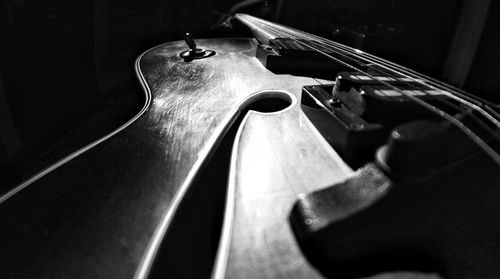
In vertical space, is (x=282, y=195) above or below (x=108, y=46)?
above

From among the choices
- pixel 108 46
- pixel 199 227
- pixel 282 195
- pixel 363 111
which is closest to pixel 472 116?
pixel 363 111

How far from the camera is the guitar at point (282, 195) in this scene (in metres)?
0.35

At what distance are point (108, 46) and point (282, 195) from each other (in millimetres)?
2195

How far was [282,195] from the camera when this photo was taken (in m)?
0.44

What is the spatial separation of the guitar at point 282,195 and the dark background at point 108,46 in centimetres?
60

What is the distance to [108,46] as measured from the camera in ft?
7.27

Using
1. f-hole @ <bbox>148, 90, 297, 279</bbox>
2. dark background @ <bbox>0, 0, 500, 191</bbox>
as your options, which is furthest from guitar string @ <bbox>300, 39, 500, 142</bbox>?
dark background @ <bbox>0, 0, 500, 191</bbox>

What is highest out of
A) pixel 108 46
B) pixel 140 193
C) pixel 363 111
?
pixel 363 111

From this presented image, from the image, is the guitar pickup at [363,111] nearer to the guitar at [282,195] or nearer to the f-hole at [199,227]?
the guitar at [282,195]

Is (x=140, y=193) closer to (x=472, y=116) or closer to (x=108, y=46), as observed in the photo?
(x=472, y=116)

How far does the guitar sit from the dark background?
23.5 inches

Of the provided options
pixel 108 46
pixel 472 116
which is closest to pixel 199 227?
pixel 472 116

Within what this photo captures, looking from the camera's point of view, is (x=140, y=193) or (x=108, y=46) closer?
(x=140, y=193)

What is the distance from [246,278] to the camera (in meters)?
0.33
